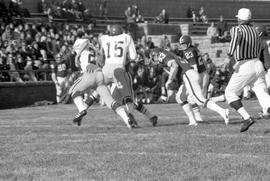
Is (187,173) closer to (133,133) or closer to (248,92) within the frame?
(133,133)

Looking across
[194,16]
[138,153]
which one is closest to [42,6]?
[194,16]

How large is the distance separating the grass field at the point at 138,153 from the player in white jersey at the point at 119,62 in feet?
1.89

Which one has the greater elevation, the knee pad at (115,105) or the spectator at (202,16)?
the knee pad at (115,105)

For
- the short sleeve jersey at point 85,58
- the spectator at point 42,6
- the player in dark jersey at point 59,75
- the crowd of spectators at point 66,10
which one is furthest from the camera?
the spectator at point 42,6

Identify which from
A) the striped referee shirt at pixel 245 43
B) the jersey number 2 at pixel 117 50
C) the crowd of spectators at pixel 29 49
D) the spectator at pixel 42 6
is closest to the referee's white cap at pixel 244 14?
the striped referee shirt at pixel 245 43

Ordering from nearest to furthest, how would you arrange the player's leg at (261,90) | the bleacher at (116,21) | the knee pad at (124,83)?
the player's leg at (261,90) < the knee pad at (124,83) < the bleacher at (116,21)

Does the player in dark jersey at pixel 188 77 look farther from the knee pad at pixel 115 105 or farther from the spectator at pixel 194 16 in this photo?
the spectator at pixel 194 16

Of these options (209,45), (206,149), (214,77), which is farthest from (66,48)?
(206,149)

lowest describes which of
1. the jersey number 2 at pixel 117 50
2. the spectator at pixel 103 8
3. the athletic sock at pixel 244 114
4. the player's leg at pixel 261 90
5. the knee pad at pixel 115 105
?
the spectator at pixel 103 8

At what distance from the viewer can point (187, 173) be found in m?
7.32

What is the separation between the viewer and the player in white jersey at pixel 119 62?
42.2ft

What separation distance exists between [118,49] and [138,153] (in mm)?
4378

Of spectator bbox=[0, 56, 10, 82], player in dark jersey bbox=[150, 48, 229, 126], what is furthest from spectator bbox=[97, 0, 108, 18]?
player in dark jersey bbox=[150, 48, 229, 126]

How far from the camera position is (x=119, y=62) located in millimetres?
12961
